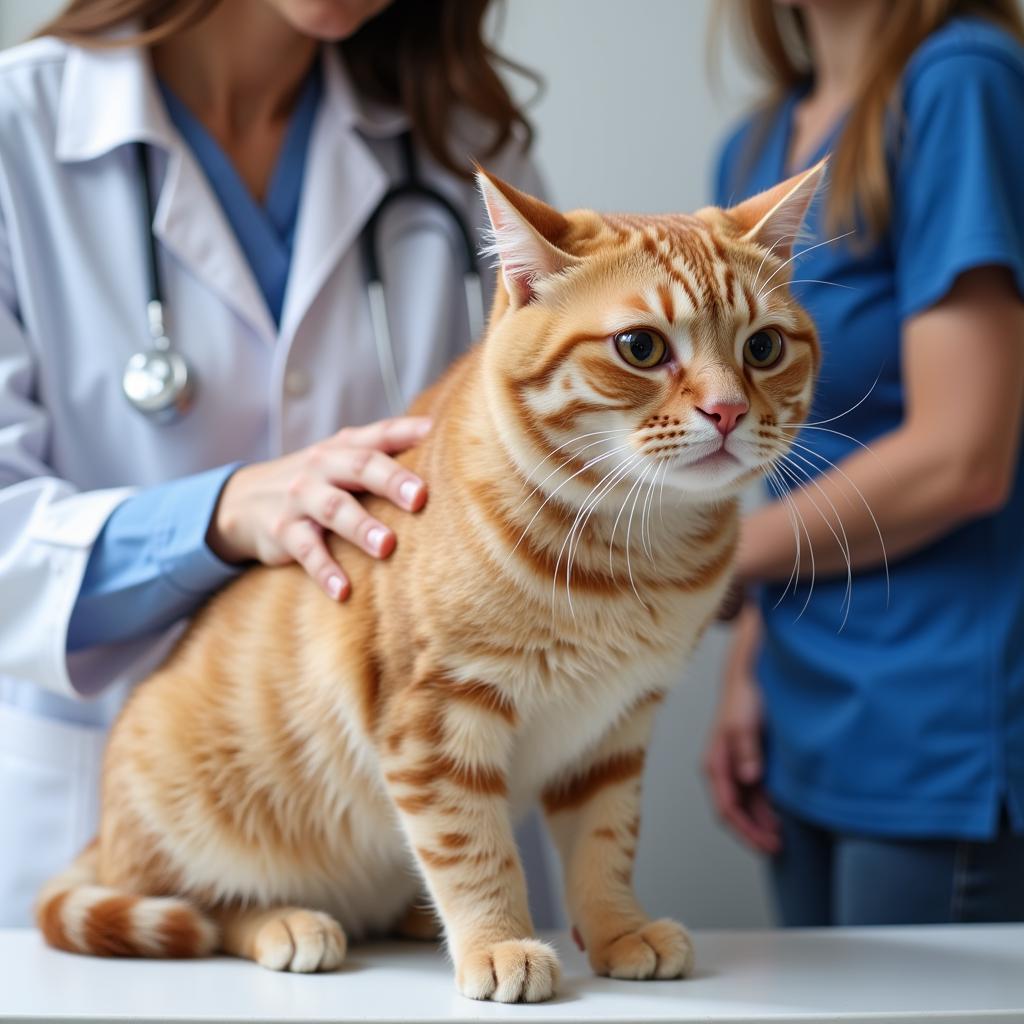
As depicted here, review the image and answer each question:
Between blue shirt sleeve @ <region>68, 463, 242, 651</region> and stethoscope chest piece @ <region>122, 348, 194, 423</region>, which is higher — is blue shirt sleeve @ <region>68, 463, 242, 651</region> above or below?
below

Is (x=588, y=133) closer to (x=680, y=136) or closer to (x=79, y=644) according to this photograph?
(x=680, y=136)

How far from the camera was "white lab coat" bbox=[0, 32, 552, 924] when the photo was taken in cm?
112

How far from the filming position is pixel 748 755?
1594 millimetres

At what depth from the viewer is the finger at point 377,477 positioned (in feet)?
3.00

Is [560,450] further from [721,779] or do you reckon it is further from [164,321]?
[721,779]

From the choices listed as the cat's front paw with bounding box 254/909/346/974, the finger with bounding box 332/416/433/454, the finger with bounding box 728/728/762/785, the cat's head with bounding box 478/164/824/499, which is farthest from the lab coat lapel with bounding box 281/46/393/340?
the finger with bounding box 728/728/762/785

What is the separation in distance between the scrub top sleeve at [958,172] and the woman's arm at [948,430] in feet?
0.11

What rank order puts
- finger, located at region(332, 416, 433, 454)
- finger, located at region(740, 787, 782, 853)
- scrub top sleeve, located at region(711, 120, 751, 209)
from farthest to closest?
scrub top sleeve, located at region(711, 120, 751, 209), finger, located at region(740, 787, 782, 853), finger, located at region(332, 416, 433, 454)

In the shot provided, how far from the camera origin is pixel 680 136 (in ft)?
6.63

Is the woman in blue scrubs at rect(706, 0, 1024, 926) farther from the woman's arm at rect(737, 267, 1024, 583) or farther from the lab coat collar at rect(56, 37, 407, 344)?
the lab coat collar at rect(56, 37, 407, 344)

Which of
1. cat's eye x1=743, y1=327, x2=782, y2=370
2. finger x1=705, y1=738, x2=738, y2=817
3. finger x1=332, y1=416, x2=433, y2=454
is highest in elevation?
cat's eye x1=743, y1=327, x2=782, y2=370

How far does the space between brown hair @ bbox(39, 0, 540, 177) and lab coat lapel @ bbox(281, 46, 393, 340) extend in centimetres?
5

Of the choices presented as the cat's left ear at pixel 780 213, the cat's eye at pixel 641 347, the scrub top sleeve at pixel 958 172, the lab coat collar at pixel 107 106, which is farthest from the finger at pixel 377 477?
the scrub top sleeve at pixel 958 172

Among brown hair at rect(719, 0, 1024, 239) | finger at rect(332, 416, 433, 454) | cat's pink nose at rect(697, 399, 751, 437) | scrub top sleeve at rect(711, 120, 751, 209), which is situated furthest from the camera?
scrub top sleeve at rect(711, 120, 751, 209)
